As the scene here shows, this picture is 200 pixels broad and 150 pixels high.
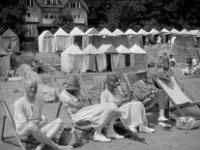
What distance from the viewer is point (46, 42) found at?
3147cm

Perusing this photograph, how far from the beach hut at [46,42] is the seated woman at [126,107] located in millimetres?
25877

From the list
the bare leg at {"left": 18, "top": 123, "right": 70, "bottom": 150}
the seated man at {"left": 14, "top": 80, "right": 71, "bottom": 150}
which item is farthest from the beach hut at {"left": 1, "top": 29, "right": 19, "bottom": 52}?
the bare leg at {"left": 18, "top": 123, "right": 70, "bottom": 150}

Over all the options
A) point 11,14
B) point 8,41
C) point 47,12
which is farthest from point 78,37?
point 47,12

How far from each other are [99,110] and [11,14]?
30.8 meters

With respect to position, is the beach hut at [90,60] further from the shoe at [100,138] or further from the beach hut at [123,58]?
the shoe at [100,138]

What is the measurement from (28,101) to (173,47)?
23.2 m

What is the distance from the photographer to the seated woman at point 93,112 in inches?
203

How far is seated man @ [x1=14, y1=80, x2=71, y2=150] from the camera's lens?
14.7ft

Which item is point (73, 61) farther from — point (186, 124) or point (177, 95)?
point (186, 124)

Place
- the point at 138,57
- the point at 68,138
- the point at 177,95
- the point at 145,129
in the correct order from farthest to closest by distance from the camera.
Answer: the point at 138,57 < the point at 177,95 < the point at 145,129 < the point at 68,138

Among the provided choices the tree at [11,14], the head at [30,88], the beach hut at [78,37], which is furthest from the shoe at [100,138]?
the tree at [11,14]

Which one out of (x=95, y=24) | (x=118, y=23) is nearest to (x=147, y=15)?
(x=118, y=23)

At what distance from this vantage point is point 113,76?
5727 mm

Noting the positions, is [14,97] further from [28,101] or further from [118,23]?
[118,23]
